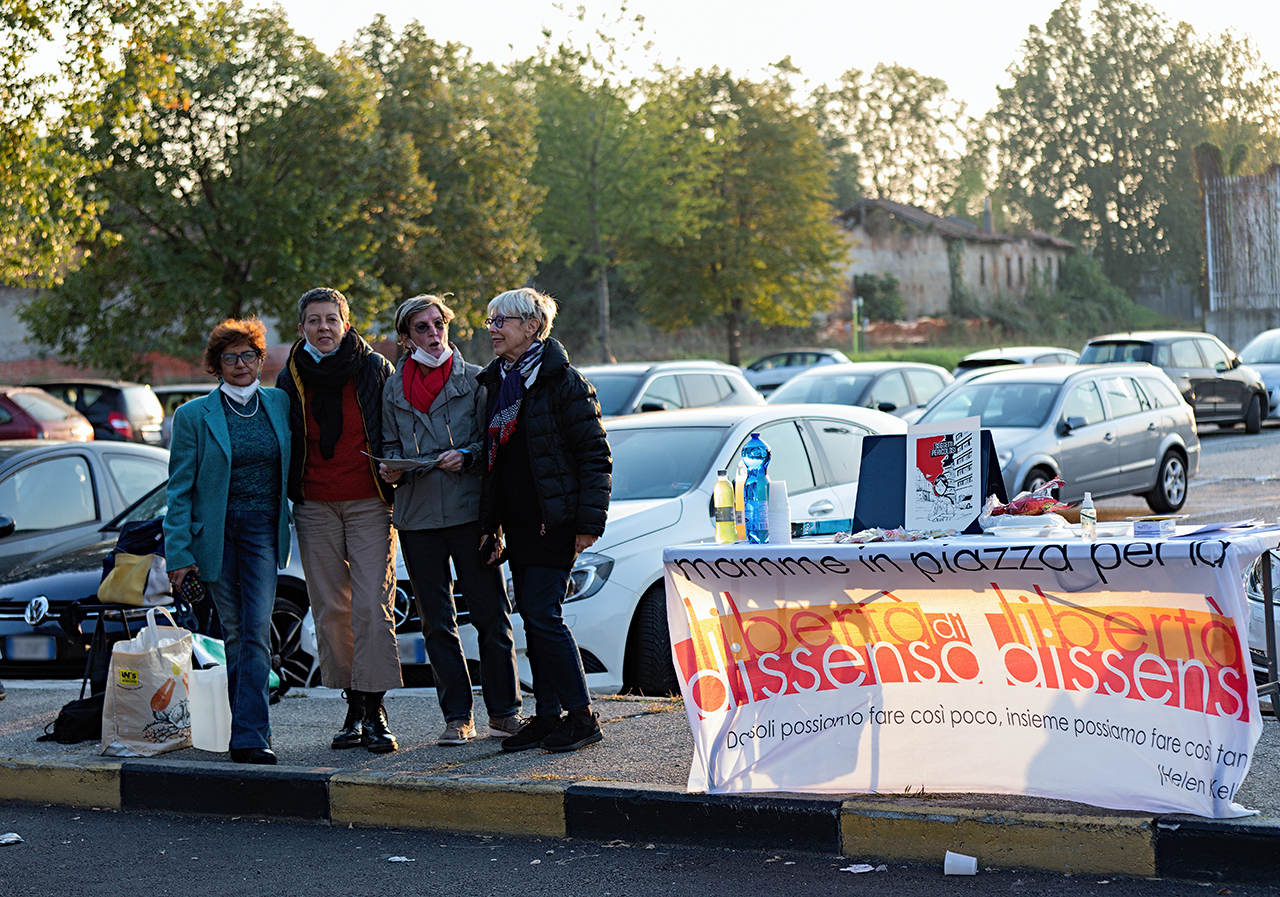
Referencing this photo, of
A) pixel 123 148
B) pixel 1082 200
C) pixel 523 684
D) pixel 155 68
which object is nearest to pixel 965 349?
pixel 1082 200

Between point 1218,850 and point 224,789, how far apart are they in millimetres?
3859

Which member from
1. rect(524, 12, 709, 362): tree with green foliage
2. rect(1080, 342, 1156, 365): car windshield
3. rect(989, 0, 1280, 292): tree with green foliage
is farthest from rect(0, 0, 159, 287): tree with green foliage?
rect(989, 0, 1280, 292): tree with green foliage

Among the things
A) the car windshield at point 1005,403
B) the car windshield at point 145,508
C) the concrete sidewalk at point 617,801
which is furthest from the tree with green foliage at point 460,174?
the concrete sidewalk at point 617,801

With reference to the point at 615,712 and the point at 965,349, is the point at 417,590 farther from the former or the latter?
the point at 965,349

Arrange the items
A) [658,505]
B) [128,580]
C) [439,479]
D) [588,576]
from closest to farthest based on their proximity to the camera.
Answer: [439,479] → [128,580] → [588,576] → [658,505]

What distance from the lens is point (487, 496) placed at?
18.8 feet

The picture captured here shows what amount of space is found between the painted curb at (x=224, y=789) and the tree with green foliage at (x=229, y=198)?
23.7 metres

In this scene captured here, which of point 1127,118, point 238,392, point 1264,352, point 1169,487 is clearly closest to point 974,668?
point 238,392

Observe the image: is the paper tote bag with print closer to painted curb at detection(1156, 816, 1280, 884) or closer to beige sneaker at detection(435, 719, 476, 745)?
beige sneaker at detection(435, 719, 476, 745)

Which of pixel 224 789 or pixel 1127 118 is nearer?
pixel 224 789

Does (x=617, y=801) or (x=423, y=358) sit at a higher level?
(x=423, y=358)

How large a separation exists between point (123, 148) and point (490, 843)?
87.2 ft

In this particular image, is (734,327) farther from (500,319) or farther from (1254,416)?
(500,319)

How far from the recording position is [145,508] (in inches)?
361
